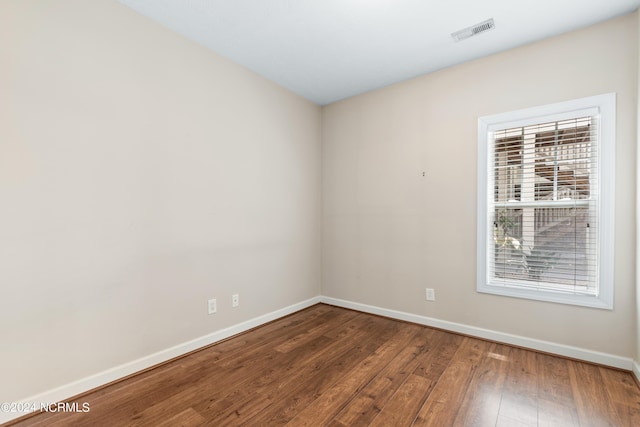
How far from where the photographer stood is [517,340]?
2.57 meters

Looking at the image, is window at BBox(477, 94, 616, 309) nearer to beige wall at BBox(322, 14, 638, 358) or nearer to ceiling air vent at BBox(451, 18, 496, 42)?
beige wall at BBox(322, 14, 638, 358)

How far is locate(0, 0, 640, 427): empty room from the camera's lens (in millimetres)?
1734

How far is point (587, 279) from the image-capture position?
233 centimetres

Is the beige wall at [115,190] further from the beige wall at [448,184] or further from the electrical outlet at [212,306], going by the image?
the beige wall at [448,184]

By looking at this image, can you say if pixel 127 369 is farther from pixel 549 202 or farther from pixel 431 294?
pixel 549 202

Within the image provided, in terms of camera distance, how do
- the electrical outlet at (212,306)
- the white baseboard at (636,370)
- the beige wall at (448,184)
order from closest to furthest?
1. the white baseboard at (636,370)
2. the beige wall at (448,184)
3. the electrical outlet at (212,306)

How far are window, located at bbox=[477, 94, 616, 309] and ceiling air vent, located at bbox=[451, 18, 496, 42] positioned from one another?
731mm

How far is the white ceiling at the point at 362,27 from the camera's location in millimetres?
2084

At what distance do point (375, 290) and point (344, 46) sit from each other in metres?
2.57

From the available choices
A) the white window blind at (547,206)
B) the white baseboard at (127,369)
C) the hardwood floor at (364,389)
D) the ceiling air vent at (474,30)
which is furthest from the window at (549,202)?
the white baseboard at (127,369)

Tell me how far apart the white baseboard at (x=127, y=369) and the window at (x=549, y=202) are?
2371 mm

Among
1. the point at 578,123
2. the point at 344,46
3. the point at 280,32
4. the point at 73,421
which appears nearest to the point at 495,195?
the point at 578,123

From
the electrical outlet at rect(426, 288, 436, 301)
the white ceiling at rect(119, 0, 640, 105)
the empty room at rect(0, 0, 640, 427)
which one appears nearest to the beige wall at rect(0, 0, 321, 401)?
the empty room at rect(0, 0, 640, 427)

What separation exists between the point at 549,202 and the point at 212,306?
120 inches
